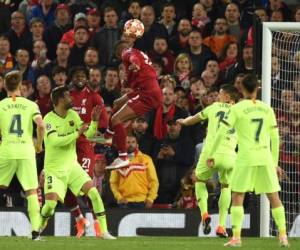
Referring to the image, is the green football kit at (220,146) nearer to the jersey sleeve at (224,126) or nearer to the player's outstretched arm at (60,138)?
the jersey sleeve at (224,126)

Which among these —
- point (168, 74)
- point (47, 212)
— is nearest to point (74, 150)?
point (47, 212)

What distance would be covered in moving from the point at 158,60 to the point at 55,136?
5113 millimetres

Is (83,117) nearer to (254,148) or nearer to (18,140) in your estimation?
(18,140)

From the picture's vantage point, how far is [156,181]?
64.3 feet

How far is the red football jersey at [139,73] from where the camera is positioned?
17594mm

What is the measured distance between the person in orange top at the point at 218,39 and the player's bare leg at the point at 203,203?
4.77 m

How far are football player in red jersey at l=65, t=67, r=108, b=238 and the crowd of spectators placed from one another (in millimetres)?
109

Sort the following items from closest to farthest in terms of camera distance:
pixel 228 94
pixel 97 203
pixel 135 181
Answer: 1. pixel 97 203
2. pixel 228 94
3. pixel 135 181

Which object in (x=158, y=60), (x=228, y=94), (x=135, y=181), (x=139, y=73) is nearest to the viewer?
(x=228, y=94)

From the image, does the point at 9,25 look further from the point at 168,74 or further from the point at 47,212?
the point at 47,212

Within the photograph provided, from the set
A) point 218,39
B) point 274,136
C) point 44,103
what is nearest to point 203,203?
point 274,136

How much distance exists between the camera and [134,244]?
1606 centimetres

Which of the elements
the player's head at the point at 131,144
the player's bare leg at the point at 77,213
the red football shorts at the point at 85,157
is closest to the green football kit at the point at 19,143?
the player's bare leg at the point at 77,213

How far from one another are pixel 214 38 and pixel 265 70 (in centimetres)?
375
